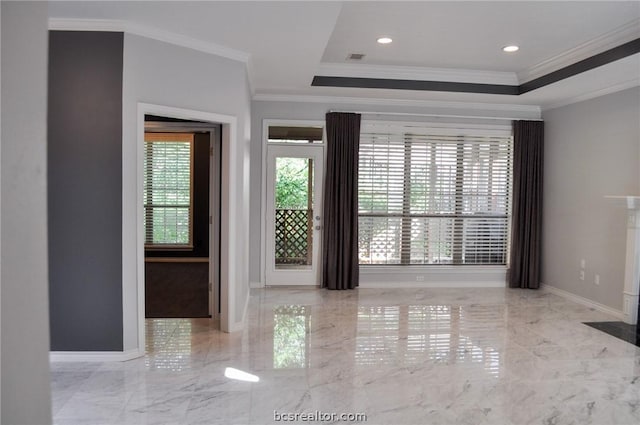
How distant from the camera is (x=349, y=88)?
548cm

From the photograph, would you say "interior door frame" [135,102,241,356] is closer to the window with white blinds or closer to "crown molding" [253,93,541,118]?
"crown molding" [253,93,541,118]

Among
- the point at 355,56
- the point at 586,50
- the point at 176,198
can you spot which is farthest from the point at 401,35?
the point at 176,198

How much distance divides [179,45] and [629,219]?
4803mm

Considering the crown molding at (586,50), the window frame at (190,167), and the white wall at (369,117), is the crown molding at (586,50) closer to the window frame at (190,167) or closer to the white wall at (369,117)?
the white wall at (369,117)

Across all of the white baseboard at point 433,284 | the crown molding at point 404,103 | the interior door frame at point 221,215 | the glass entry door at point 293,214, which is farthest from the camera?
the white baseboard at point 433,284

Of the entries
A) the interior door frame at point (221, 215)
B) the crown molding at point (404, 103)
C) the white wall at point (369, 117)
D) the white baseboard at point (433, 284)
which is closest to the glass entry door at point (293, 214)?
the white wall at point (369, 117)

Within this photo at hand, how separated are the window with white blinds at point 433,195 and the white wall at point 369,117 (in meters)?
0.17

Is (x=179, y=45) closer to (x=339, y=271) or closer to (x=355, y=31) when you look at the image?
(x=355, y=31)

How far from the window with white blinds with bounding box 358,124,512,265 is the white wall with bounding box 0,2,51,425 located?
5.55 m

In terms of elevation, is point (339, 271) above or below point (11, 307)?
below

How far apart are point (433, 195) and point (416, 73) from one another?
180 cm

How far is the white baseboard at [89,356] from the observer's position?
A: 11.3 ft

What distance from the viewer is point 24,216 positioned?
0.77m

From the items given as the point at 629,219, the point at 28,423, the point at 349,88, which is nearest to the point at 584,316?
the point at 629,219
